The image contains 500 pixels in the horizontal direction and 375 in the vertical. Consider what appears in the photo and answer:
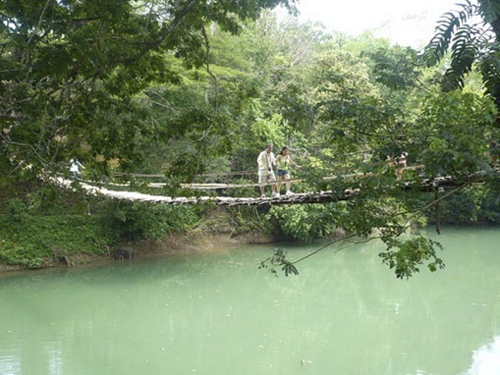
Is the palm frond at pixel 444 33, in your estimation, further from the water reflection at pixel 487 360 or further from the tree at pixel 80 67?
the water reflection at pixel 487 360

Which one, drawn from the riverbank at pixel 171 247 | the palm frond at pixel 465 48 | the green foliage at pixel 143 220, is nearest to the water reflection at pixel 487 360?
the palm frond at pixel 465 48

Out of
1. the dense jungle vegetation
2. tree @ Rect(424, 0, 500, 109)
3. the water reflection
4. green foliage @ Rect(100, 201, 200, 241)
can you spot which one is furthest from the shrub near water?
tree @ Rect(424, 0, 500, 109)

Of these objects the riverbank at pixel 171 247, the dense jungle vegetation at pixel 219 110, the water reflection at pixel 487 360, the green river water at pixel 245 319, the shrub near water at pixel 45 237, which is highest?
the dense jungle vegetation at pixel 219 110

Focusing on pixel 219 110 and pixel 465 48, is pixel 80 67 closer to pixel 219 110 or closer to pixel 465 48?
pixel 219 110

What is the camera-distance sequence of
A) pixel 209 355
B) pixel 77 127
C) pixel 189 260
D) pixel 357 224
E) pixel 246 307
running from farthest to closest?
pixel 189 260 → pixel 246 307 → pixel 209 355 → pixel 77 127 → pixel 357 224

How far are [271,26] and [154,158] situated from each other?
512 centimetres

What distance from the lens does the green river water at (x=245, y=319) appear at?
5168 millimetres

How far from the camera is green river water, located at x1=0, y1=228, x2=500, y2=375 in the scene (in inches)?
203

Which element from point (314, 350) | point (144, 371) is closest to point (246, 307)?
point (314, 350)

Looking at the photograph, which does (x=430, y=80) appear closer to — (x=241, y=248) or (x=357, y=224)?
(x=357, y=224)

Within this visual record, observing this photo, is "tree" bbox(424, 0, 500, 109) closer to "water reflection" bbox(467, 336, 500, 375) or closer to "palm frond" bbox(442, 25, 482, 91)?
"palm frond" bbox(442, 25, 482, 91)

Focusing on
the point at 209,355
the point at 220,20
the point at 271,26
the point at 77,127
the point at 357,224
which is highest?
the point at 271,26

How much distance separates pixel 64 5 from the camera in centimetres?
304

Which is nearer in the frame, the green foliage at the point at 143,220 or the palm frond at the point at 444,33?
the palm frond at the point at 444,33
